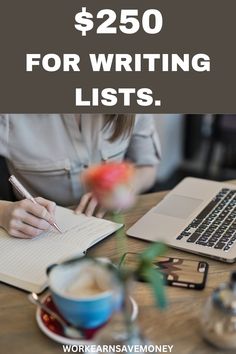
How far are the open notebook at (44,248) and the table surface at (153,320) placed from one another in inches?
1.0

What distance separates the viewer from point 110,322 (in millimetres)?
655

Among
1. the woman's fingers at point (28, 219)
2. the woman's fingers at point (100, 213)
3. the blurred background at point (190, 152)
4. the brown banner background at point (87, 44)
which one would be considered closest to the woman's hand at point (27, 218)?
the woman's fingers at point (28, 219)

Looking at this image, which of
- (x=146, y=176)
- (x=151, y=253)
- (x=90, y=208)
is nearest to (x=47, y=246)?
(x=90, y=208)

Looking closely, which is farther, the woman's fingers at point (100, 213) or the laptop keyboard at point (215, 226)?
the woman's fingers at point (100, 213)

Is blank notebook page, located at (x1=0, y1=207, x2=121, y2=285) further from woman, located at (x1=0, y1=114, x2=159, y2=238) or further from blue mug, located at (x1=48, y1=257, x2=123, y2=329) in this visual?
woman, located at (x1=0, y1=114, x2=159, y2=238)

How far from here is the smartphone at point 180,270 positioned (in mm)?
830

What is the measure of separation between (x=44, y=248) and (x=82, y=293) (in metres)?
0.26

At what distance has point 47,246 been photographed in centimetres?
93

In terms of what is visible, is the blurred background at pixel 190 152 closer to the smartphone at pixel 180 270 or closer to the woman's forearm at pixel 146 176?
the woman's forearm at pixel 146 176

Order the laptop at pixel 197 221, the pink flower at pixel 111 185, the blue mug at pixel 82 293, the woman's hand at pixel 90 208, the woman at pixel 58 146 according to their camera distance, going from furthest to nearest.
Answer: the woman at pixel 58 146 < the woman's hand at pixel 90 208 < the laptop at pixel 197 221 < the blue mug at pixel 82 293 < the pink flower at pixel 111 185

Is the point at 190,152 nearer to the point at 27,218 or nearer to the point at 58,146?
the point at 58,146

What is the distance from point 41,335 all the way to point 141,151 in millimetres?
764

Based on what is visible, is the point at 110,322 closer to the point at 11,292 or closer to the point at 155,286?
the point at 155,286

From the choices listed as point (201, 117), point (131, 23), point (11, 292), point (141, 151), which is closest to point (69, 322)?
point (11, 292)
